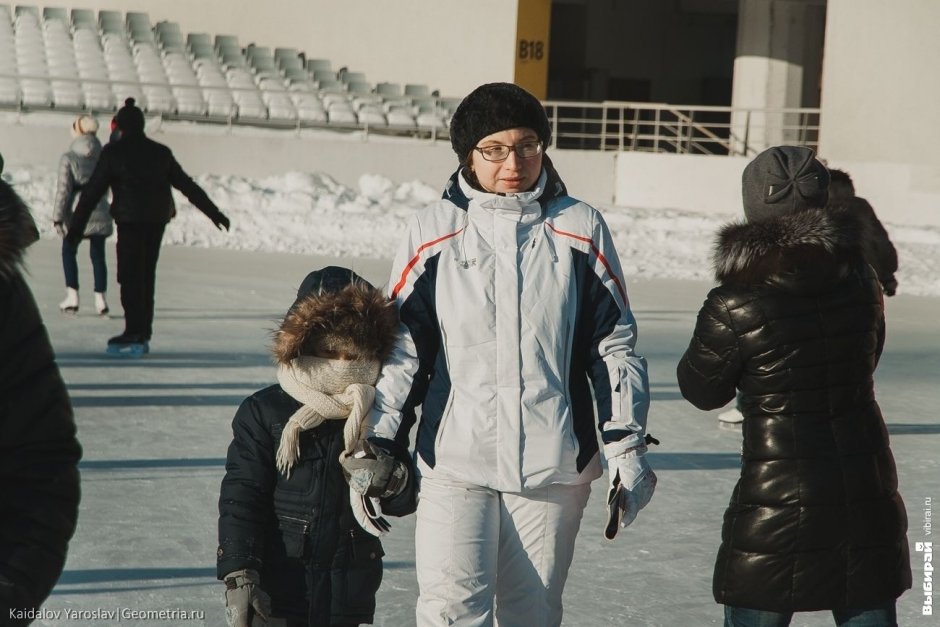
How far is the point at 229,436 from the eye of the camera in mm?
5660

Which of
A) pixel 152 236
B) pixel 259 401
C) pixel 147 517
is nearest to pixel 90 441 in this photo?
pixel 147 517

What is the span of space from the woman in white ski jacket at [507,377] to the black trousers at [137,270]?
4908 mm

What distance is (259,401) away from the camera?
8.62ft

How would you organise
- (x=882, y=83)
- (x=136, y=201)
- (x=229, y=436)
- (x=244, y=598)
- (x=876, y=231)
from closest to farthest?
(x=244, y=598) < (x=876, y=231) < (x=229, y=436) < (x=136, y=201) < (x=882, y=83)

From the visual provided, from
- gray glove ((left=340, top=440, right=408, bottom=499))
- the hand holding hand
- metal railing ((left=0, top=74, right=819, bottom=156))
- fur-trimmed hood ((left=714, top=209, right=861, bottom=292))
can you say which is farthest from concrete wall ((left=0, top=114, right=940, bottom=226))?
gray glove ((left=340, top=440, right=408, bottom=499))

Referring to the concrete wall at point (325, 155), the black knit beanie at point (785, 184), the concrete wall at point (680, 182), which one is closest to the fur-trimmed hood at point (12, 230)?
the black knit beanie at point (785, 184)

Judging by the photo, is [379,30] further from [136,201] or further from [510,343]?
[510,343]

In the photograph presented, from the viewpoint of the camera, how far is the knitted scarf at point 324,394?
2539 mm

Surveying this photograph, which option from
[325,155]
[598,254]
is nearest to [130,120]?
[598,254]

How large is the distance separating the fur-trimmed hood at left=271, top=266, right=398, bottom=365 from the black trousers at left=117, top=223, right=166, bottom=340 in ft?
15.6

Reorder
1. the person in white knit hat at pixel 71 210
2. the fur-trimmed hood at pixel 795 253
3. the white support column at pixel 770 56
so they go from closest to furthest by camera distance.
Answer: the fur-trimmed hood at pixel 795 253 < the person in white knit hat at pixel 71 210 < the white support column at pixel 770 56

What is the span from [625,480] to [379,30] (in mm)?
21078

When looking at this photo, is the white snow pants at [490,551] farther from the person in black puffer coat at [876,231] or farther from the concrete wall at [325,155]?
the concrete wall at [325,155]

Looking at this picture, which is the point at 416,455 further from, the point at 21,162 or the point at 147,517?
the point at 21,162
